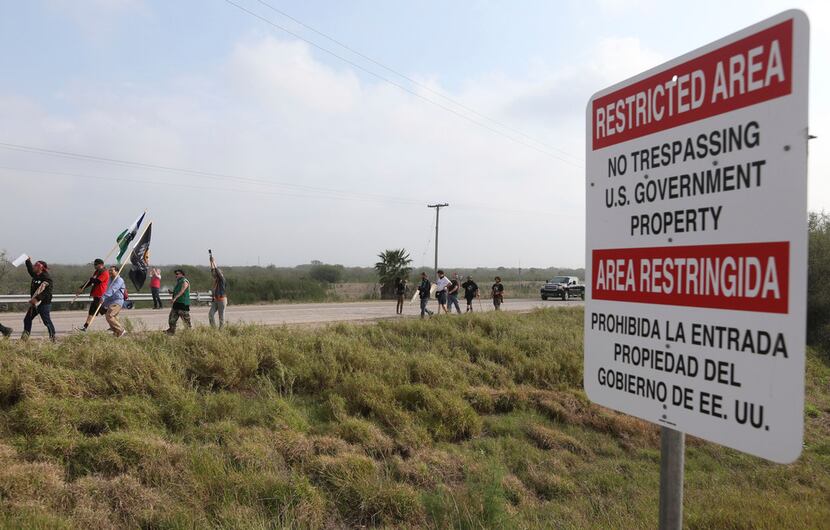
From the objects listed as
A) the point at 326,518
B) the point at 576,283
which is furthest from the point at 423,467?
the point at 576,283

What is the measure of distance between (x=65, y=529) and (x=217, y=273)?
1018cm

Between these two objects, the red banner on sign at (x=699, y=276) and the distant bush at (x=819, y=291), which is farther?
the distant bush at (x=819, y=291)

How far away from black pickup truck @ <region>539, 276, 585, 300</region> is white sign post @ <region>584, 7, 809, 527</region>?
40273mm

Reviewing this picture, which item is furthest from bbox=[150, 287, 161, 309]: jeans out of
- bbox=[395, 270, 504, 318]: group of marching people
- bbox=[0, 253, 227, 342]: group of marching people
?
bbox=[395, 270, 504, 318]: group of marching people

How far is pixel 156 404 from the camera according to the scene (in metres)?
7.42

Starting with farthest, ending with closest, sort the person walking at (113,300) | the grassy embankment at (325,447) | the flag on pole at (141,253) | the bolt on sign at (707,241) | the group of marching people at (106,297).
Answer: the flag on pole at (141,253)
the person walking at (113,300)
the group of marching people at (106,297)
the grassy embankment at (325,447)
the bolt on sign at (707,241)

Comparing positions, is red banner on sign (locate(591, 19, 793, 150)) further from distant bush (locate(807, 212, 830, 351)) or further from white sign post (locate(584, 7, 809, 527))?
distant bush (locate(807, 212, 830, 351))

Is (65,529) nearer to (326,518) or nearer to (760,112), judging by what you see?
(326,518)

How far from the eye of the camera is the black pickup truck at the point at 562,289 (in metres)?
41.3

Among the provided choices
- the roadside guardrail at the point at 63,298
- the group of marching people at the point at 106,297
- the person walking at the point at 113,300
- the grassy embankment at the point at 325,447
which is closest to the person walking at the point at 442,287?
the roadside guardrail at the point at 63,298

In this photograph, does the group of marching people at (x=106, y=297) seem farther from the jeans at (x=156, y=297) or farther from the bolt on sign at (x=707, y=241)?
the bolt on sign at (x=707, y=241)

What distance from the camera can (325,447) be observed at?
22.4ft

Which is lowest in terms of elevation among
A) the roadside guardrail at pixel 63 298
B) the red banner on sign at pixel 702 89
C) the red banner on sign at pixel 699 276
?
Answer: the roadside guardrail at pixel 63 298

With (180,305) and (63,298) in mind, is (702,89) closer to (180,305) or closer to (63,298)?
(180,305)
